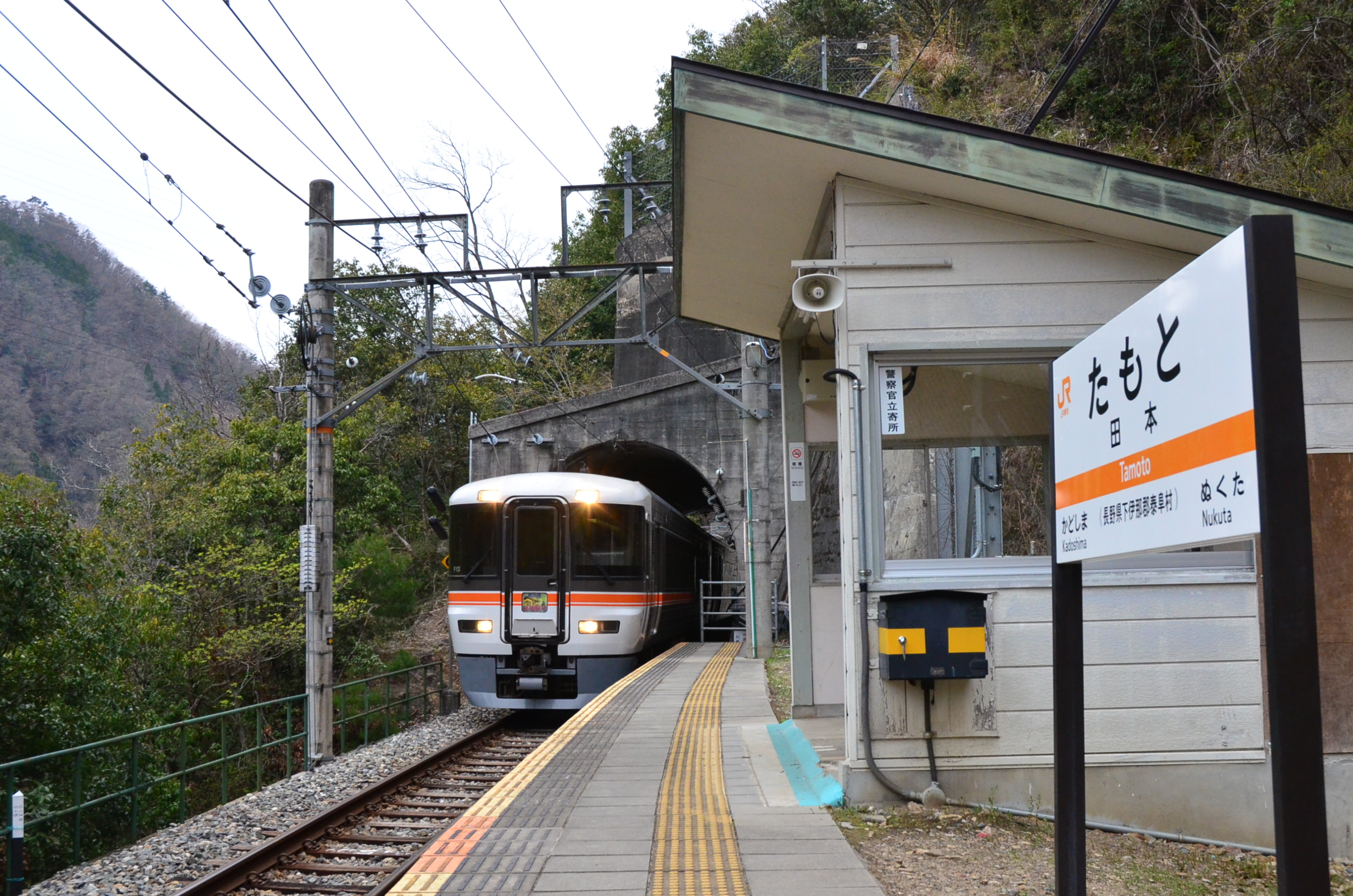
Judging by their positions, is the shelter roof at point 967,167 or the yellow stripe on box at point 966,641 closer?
the shelter roof at point 967,167

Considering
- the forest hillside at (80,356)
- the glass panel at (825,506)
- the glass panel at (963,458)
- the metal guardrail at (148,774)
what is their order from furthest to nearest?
the forest hillside at (80,356), the glass panel at (825,506), the metal guardrail at (148,774), the glass panel at (963,458)

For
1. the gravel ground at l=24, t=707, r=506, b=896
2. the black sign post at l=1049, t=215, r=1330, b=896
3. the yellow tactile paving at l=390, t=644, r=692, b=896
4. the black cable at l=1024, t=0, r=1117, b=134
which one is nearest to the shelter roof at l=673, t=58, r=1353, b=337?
the black cable at l=1024, t=0, r=1117, b=134

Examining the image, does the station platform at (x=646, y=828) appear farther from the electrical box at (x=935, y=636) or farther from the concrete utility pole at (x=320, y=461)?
the concrete utility pole at (x=320, y=461)

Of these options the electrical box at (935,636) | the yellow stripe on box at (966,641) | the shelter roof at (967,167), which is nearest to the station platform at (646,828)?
the electrical box at (935,636)

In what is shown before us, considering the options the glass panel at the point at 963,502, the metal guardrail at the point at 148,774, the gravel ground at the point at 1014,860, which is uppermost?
the glass panel at the point at 963,502

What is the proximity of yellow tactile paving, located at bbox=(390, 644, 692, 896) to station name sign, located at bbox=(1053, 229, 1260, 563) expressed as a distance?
9.20 ft

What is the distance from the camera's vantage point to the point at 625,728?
866cm

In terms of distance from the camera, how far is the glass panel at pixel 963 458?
602 centimetres

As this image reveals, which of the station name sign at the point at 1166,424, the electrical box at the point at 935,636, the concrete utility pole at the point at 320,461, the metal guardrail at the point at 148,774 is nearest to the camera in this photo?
the station name sign at the point at 1166,424

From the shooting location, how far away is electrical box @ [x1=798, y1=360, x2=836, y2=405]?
28.4 ft

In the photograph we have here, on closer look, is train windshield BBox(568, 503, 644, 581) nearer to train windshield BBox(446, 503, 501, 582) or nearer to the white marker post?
train windshield BBox(446, 503, 501, 582)

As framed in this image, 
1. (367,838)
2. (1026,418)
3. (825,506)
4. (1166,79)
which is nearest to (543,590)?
(825,506)

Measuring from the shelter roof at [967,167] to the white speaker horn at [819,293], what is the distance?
64cm

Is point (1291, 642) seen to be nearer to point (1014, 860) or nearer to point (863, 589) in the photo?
point (1014, 860)
